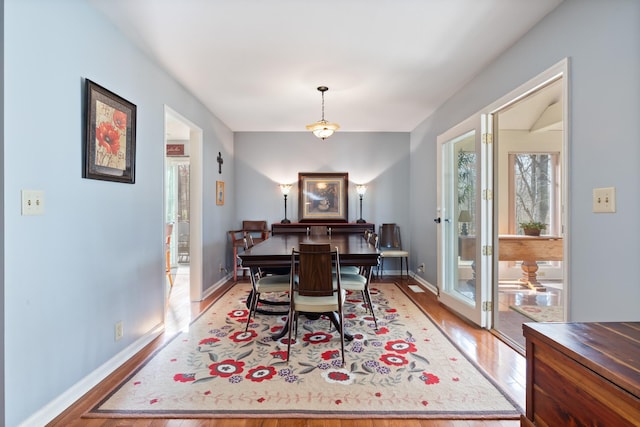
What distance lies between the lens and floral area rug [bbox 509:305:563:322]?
10.3 ft

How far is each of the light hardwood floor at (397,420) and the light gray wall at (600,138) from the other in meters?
0.59

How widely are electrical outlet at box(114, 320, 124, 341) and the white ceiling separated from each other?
7.07 ft

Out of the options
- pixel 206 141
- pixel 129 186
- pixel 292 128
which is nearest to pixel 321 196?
pixel 292 128

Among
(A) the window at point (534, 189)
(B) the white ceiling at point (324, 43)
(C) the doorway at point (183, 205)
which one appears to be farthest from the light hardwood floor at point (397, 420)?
(A) the window at point (534, 189)

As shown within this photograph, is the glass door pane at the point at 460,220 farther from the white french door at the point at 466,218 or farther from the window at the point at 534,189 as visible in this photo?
the window at the point at 534,189

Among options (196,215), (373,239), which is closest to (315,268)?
(373,239)

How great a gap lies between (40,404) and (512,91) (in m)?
3.71

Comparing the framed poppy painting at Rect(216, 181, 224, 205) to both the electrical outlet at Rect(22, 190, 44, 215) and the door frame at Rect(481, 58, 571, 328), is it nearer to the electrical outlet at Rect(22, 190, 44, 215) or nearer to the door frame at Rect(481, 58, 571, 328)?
the electrical outlet at Rect(22, 190, 44, 215)

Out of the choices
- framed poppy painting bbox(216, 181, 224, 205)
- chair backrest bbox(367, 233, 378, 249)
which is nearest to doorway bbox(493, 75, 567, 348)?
chair backrest bbox(367, 233, 378, 249)

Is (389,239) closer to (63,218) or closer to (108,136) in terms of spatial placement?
(108,136)

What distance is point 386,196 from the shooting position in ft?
17.6

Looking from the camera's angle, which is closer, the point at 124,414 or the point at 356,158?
the point at 124,414

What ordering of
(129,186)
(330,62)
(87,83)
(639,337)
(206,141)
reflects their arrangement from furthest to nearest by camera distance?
(206,141), (330,62), (129,186), (87,83), (639,337)

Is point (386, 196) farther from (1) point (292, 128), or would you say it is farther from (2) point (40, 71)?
(2) point (40, 71)
